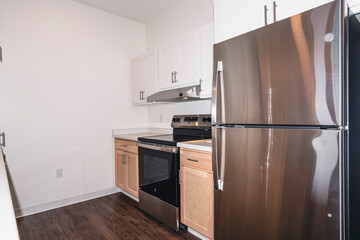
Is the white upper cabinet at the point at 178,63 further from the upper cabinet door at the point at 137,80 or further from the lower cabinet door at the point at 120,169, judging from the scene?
the lower cabinet door at the point at 120,169

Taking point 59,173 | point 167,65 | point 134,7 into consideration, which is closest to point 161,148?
point 167,65

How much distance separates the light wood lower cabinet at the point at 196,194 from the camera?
188 centimetres

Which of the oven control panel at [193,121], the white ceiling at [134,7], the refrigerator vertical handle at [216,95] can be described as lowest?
the oven control panel at [193,121]

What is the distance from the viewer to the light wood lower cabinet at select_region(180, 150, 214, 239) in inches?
74.1

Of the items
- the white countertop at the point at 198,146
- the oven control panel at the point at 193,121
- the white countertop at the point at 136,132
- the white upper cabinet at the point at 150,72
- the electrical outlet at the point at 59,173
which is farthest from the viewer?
the white countertop at the point at 136,132

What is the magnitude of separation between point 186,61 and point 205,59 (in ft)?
0.99

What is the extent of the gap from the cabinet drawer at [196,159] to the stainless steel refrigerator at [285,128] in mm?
296

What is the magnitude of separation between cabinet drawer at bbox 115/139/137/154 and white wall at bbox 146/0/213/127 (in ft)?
2.16

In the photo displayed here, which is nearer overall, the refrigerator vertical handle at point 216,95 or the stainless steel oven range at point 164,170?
the refrigerator vertical handle at point 216,95

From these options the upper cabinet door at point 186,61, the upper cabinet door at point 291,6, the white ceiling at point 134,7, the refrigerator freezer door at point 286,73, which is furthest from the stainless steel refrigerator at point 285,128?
the white ceiling at point 134,7

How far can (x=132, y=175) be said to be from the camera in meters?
2.90

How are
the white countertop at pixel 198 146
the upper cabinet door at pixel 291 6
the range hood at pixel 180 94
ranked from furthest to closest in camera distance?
the range hood at pixel 180 94, the white countertop at pixel 198 146, the upper cabinet door at pixel 291 6

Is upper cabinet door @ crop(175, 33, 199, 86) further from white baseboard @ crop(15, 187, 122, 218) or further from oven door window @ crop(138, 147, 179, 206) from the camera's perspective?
white baseboard @ crop(15, 187, 122, 218)

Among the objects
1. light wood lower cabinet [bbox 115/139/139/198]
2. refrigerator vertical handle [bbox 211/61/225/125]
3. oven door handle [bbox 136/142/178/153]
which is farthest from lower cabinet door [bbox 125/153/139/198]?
refrigerator vertical handle [bbox 211/61/225/125]
